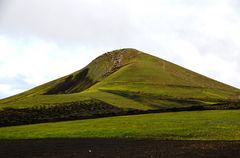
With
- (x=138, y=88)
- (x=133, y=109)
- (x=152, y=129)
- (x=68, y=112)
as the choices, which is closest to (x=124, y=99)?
(x=133, y=109)

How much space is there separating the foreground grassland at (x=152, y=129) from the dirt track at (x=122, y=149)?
693 cm

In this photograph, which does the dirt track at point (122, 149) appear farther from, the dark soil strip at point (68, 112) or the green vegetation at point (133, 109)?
the dark soil strip at point (68, 112)

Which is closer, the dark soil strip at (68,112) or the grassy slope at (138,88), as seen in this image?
the dark soil strip at (68,112)

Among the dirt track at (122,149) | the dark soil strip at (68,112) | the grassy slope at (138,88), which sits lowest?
the dirt track at (122,149)

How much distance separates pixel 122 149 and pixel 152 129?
21.0 meters

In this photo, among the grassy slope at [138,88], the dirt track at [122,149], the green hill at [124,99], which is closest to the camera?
the dirt track at [122,149]

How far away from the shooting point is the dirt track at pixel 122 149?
4491 cm

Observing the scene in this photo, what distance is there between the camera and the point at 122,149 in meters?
50.8

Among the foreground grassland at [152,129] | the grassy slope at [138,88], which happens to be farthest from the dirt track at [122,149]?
the grassy slope at [138,88]

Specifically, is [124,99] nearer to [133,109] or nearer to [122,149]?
[133,109]

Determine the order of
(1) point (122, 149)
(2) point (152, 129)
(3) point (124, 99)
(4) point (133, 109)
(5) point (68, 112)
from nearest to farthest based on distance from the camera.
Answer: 1. (1) point (122, 149)
2. (2) point (152, 129)
3. (4) point (133, 109)
4. (5) point (68, 112)
5. (3) point (124, 99)

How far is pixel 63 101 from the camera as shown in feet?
403

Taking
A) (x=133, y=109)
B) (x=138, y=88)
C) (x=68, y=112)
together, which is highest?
(x=138, y=88)

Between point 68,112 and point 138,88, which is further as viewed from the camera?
point 138,88
